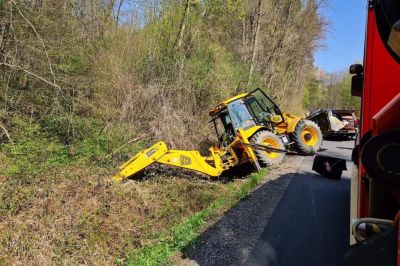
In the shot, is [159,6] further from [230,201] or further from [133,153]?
[230,201]

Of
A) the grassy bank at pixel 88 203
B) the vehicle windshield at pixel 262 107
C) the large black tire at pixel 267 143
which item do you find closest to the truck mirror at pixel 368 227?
the grassy bank at pixel 88 203

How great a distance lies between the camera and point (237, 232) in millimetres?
5516

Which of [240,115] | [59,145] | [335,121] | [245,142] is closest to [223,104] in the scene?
[240,115]

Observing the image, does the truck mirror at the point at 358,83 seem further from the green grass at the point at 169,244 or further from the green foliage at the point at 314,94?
the green foliage at the point at 314,94

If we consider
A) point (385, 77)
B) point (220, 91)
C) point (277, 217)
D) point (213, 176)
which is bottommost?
point (213, 176)

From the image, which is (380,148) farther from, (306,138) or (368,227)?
(306,138)

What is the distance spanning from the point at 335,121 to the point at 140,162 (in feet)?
38.0

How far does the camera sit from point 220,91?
53.8ft

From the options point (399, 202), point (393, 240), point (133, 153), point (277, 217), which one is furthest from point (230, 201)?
point (393, 240)

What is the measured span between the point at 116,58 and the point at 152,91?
147cm

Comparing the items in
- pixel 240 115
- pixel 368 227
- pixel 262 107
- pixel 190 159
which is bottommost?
pixel 190 159

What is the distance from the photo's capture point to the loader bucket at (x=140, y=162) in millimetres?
9404

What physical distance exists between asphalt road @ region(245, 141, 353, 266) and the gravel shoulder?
119 mm

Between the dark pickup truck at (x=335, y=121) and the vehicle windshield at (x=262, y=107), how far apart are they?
15.8 ft
